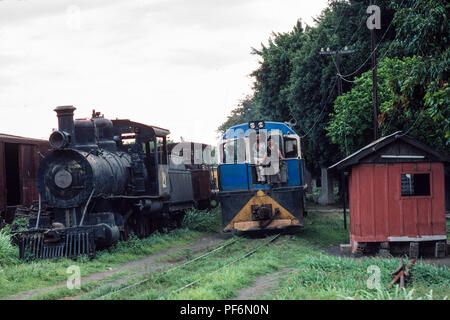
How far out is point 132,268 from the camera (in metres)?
12.5

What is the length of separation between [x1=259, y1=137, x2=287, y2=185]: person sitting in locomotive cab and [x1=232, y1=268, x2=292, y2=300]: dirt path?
566cm

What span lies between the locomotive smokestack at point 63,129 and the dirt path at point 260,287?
6.52 m

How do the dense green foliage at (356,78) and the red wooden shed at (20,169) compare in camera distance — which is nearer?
the dense green foliage at (356,78)

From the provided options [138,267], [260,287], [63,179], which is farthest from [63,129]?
[260,287]

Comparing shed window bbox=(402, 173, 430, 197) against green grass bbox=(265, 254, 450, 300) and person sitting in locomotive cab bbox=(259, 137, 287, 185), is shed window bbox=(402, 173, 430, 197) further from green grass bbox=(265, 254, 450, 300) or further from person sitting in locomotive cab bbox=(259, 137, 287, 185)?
person sitting in locomotive cab bbox=(259, 137, 287, 185)

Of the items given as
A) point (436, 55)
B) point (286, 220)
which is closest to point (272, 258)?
point (286, 220)

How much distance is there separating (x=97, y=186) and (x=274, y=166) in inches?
217

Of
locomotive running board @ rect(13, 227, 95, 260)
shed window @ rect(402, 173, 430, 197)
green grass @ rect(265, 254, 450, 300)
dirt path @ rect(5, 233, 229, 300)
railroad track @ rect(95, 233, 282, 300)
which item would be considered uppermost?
shed window @ rect(402, 173, 430, 197)

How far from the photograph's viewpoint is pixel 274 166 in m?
16.9

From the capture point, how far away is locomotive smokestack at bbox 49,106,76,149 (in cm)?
1410

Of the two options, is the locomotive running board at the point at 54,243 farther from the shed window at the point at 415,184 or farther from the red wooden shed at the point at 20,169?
the shed window at the point at 415,184

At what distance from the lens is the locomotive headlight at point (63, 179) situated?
14.2 meters

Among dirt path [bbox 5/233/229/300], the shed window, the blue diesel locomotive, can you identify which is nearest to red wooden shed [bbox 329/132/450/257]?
the shed window

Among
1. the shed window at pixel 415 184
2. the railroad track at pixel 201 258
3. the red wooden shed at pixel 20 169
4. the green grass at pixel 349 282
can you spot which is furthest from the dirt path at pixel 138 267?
the red wooden shed at pixel 20 169
